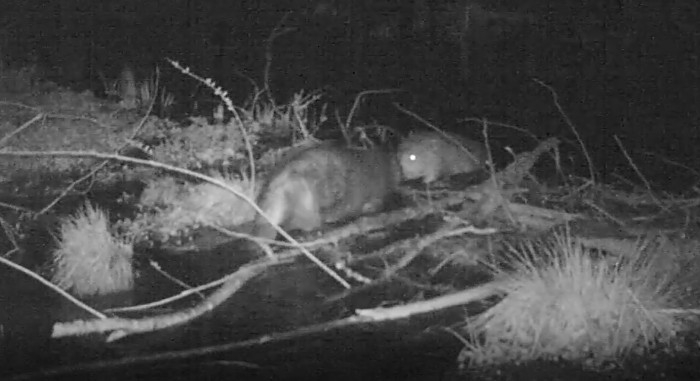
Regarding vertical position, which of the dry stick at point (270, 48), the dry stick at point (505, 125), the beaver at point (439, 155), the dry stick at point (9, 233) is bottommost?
the dry stick at point (9, 233)

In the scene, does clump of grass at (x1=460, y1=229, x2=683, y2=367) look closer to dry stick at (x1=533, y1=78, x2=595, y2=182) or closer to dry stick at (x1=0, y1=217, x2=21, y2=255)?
dry stick at (x1=533, y1=78, x2=595, y2=182)

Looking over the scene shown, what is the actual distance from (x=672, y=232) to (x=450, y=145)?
1.61ft

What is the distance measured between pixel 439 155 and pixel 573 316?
0.42m

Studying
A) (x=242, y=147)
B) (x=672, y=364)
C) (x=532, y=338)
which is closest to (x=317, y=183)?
(x=242, y=147)

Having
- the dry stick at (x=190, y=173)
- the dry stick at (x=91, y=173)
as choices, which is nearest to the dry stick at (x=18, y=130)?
the dry stick at (x=190, y=173)

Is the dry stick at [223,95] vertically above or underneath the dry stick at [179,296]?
above

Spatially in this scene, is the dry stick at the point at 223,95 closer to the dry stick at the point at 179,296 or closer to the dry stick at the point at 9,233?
the dry stick at the point at 179,296

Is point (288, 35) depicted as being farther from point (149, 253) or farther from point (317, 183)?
point (149, 253)

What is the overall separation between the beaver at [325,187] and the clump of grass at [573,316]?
0.32m

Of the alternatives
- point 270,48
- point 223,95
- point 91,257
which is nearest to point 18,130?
point 91,257

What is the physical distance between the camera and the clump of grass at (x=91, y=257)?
1647 millimetres

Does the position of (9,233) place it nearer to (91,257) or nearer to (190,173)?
(91,257)

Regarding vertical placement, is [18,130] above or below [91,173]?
above

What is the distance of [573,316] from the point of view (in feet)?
5.32
